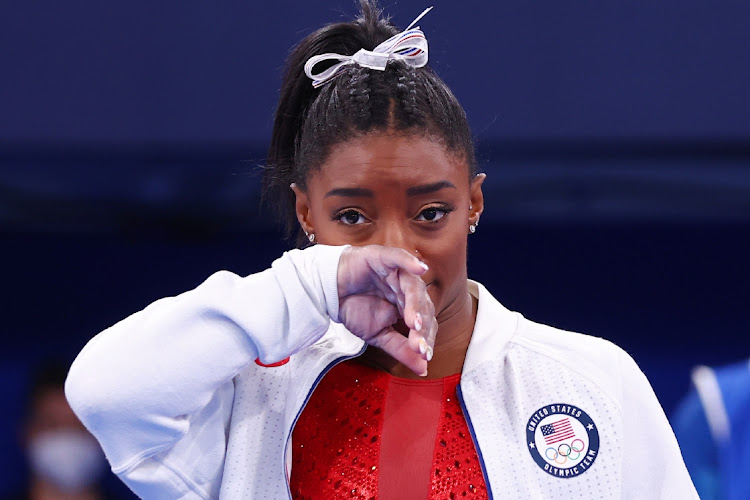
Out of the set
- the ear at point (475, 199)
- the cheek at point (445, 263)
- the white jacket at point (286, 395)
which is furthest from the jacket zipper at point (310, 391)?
the ear at point (475, 199)

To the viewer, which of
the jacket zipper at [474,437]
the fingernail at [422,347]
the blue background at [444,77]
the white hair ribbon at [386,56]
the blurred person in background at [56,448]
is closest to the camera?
the fingernail at [422,347]

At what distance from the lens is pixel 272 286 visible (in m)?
1.13

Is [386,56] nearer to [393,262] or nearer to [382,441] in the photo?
[393,262]

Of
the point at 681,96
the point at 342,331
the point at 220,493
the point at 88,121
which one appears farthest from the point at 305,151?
the point at 681,96

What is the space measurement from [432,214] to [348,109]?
0.18 meters

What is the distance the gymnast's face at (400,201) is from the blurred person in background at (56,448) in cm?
161

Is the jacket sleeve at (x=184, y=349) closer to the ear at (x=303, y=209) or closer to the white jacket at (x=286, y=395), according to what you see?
the white jacket at (x=286, y=395)

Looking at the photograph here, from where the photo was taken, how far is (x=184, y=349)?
43.5 inches

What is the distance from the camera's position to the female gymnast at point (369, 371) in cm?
111

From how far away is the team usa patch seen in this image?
4.05 ft

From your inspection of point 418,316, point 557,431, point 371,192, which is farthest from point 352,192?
point 557,431

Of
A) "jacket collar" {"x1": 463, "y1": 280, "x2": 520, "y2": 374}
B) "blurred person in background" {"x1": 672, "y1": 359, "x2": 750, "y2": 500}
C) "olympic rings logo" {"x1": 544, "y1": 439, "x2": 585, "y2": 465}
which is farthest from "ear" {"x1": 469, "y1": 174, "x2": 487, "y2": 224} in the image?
"blurred person in background" {"x1": 672, "y1": 359, "x2": 750, "y2": 500}

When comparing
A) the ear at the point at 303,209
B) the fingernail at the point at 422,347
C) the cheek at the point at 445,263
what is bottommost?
the fingernail at the point at 422,347

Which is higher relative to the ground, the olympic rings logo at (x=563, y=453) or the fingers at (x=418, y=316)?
the fingers at (x=418, y=316)
